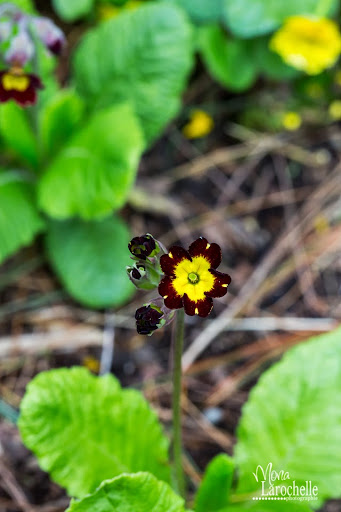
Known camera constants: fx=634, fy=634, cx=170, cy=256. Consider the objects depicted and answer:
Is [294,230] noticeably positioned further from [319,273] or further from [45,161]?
[45,161]

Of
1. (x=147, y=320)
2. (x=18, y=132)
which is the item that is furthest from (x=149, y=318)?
(x=18, y=132)

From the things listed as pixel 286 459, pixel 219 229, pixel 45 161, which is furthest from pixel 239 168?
pixel 286 459

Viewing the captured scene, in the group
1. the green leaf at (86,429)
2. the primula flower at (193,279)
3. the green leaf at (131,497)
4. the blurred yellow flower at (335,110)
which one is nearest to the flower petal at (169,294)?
the primula flower at (193,279)

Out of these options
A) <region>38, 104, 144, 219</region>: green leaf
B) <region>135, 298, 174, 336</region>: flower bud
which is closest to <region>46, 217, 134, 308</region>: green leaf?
<region>38, 104, 144, 219</region>: green leaf

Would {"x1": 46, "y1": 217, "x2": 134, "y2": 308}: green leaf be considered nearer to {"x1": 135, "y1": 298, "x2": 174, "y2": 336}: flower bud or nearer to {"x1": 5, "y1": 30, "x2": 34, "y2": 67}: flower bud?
{"x1": 5, "y1": 30, "x2": 34, "y2": 67}: flower bud

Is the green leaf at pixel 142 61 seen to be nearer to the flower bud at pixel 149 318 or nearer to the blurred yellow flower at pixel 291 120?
the blurred yellow flower at pixel 291 120
